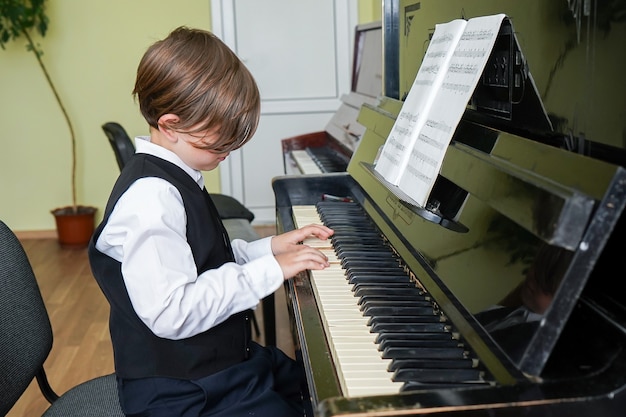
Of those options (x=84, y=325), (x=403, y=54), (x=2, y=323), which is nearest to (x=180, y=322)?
(x=2, y=323)

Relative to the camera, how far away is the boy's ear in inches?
58.1

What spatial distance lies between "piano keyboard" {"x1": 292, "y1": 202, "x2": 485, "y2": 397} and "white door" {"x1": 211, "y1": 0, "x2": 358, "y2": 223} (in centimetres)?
337

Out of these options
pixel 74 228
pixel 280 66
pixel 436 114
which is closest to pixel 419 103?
pixel 436 114

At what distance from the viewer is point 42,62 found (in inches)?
187

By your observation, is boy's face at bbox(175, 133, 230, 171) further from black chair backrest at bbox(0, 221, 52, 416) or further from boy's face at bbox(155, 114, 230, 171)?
black chair backrest at bbox(0, 221, 52, 416)

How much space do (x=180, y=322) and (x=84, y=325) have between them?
86.4 inches

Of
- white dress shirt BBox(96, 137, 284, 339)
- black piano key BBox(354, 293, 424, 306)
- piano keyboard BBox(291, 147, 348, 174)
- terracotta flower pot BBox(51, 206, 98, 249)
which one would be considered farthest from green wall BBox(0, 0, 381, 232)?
black piano key BBox(354, 293, 424, 306)

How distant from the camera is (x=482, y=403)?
2.82 ft

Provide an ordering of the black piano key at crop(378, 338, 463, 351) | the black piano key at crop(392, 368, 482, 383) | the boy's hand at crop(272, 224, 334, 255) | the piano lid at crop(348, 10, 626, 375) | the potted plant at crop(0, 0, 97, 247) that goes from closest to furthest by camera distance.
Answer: the piano lid at crop(348, 10, 626, 375) → the black piano key at crop(392, 368, 482, 383) → the black piano key at crop(378, 338, 463, 351) → the boy's hand at crop(272, 224, 334, 255) → the potted plant at crop(0, 0, 97, 247)

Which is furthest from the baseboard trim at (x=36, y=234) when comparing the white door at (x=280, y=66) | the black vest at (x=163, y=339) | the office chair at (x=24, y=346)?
the black vest at (x=163, y=339)

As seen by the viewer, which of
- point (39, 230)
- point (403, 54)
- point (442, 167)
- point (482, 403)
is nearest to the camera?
point (482, 403)

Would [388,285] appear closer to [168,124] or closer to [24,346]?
[168,124]

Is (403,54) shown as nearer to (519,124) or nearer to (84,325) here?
(519,124)

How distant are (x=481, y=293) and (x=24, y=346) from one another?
871mm
